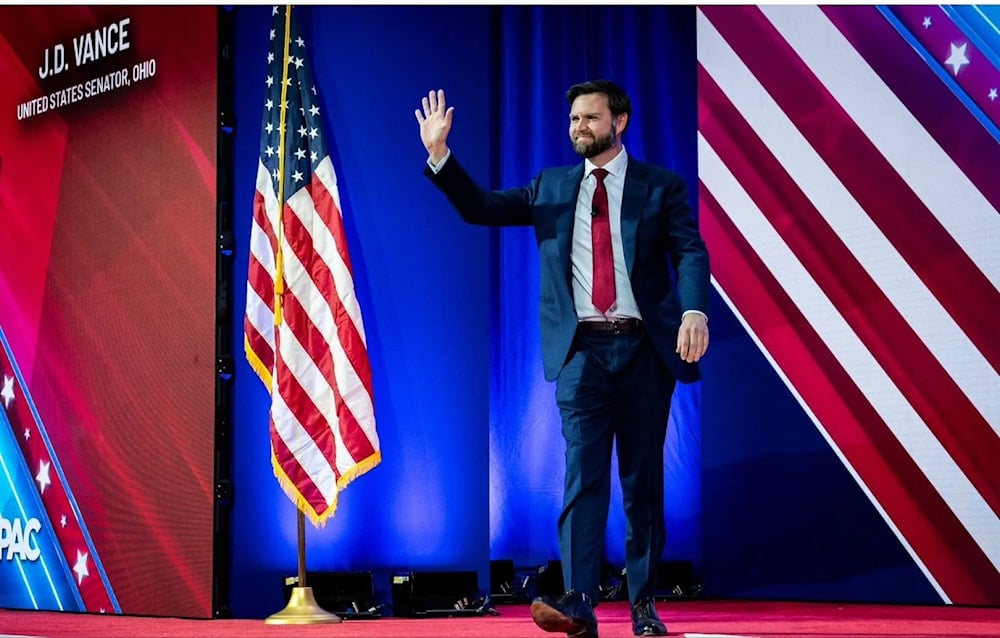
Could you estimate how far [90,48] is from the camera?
529 cm

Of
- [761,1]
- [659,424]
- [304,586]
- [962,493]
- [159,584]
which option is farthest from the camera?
[761,1]

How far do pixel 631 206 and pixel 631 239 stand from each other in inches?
4.5

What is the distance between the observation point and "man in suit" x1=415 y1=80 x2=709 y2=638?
3867mm

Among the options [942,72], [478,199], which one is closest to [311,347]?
[478,199]

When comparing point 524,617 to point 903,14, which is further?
point 903,14

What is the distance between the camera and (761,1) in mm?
6098

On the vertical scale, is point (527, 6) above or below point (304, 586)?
above

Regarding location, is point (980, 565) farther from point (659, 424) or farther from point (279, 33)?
point (279, 33)

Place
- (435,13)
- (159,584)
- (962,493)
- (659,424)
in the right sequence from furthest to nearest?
(962,493) → (435,13) → (159,584) → (659,424)

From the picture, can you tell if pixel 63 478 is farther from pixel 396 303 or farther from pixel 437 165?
pixel 437 165

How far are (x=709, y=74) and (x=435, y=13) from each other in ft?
5.45

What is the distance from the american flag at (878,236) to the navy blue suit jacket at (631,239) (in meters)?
1.98

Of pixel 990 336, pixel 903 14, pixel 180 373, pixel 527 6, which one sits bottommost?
pixel 990 336

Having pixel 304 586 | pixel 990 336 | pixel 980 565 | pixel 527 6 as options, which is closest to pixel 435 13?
pixel 527 6
